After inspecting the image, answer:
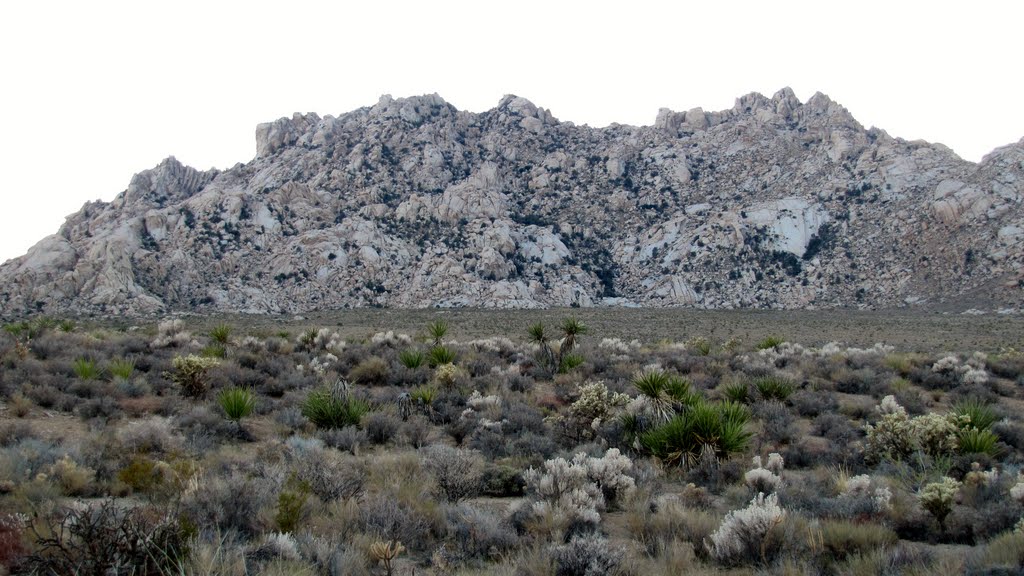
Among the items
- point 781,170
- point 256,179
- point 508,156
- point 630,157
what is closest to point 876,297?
point 781,170

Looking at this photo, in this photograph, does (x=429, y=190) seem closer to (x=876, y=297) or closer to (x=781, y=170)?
(x=781, y=170)

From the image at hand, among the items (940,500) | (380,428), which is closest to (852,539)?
(940,500)

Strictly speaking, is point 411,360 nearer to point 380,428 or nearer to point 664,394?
point 380,428

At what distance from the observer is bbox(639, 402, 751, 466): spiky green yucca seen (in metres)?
8.11

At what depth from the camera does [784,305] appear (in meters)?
57.9

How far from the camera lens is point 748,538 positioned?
5027 millimetres

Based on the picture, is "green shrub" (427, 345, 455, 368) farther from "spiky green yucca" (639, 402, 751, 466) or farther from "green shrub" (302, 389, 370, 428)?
"spiky green yucca" (639, 402, 751, 466)

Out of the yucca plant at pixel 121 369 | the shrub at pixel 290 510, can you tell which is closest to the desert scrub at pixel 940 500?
the shrub at pixel 290 510

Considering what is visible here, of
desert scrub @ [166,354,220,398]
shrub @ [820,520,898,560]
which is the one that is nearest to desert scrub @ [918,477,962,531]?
shrub @ [820,520,898,560]

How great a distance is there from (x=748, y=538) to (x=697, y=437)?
10.4ft

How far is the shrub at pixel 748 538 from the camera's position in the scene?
16.3 ft

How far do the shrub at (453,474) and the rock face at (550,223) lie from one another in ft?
162

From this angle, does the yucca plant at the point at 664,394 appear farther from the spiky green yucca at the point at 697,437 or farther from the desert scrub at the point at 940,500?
the desert scrub at the point at 940,500

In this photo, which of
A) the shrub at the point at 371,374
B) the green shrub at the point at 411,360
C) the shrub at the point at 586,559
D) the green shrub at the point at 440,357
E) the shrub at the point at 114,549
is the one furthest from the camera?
the green shrub at the point at 440,357
